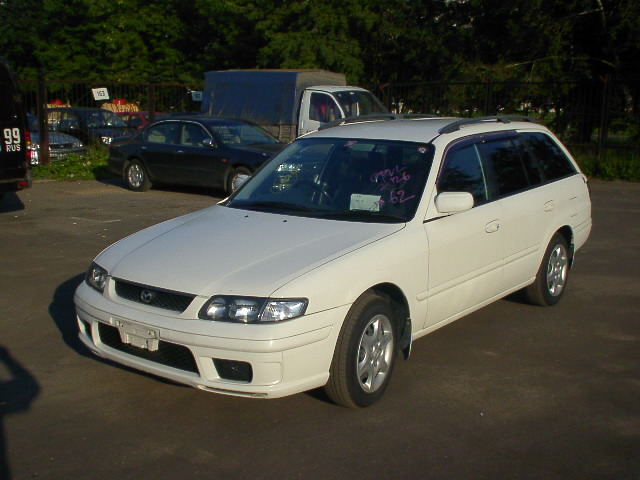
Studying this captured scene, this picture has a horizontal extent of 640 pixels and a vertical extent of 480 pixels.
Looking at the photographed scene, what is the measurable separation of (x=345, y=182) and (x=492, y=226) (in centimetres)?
115

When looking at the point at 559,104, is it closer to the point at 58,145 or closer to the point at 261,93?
the point at 261,93

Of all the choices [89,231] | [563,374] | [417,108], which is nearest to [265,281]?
[563,374]

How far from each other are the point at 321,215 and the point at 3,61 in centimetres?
823

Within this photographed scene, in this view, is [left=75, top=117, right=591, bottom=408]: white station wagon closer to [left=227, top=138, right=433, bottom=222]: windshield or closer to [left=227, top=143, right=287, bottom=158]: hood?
[left=227, top=138, right=433, bottom=222]: windshield

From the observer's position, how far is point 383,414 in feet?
15.4

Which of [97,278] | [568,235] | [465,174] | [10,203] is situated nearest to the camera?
[97,278]

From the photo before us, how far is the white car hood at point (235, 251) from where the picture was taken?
4.39 meters

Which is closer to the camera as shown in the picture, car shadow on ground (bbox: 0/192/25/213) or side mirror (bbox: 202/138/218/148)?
car shadow on ground (bbox: 0/192/25/213)

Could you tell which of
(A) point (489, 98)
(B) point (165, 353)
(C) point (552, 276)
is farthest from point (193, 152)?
(B) point (165, 353)

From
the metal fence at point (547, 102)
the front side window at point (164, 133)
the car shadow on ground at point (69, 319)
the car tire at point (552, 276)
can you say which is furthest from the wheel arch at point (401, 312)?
the metal fence at point (547, 102)

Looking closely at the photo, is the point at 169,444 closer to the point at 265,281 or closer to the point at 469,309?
the point at 265,281

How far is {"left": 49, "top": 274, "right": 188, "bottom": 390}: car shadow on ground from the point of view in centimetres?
553

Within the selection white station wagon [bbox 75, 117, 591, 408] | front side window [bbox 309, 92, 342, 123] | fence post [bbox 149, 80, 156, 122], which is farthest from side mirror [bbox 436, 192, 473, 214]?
fence post [bbox 149, 80, 156, 122]

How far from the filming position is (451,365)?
18.3 feet
